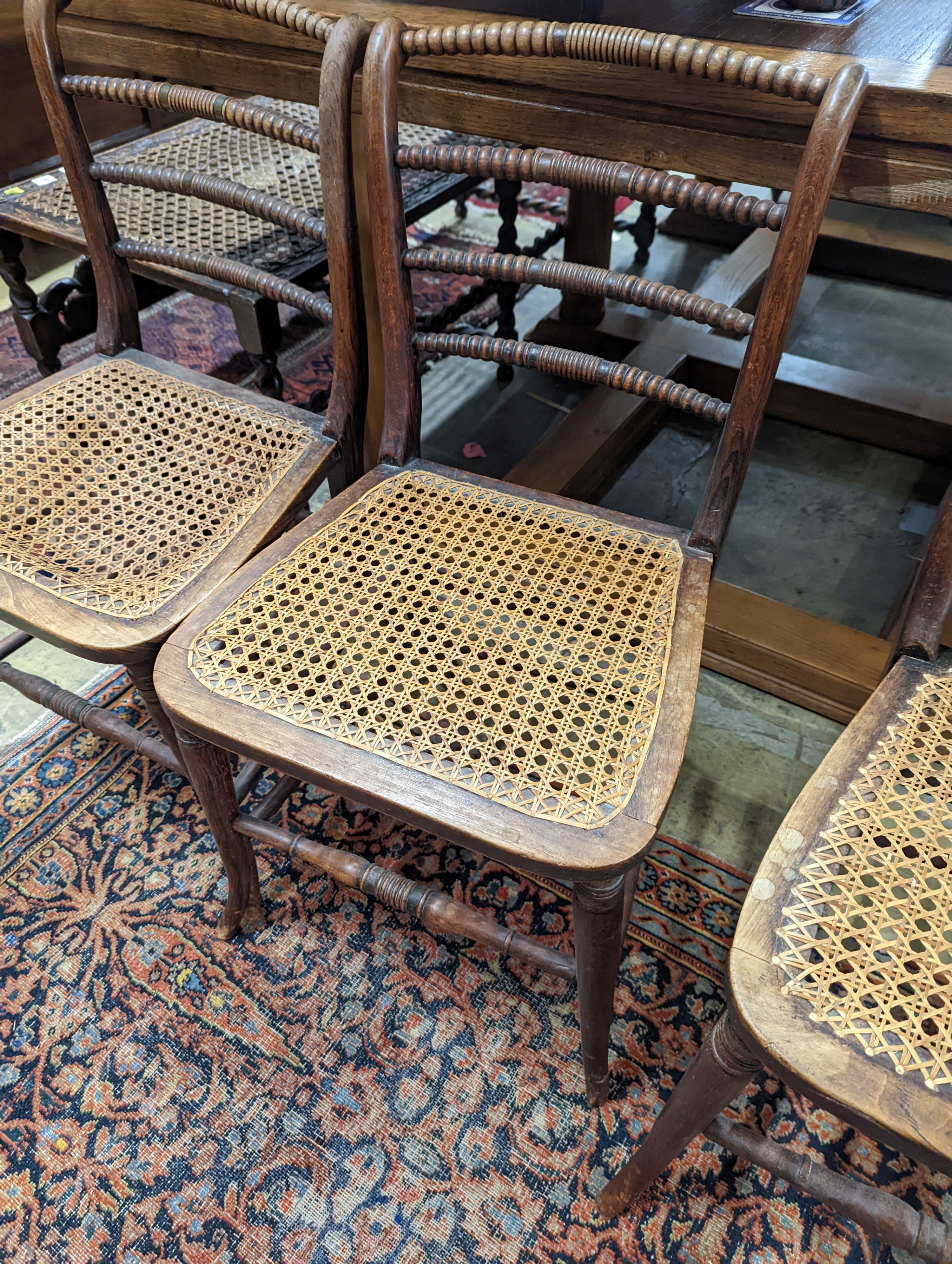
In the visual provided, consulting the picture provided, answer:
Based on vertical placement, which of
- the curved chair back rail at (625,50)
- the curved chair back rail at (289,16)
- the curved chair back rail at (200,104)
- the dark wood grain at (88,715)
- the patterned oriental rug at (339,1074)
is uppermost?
the curved chair back rail at (289,16)

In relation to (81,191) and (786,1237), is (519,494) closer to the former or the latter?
(81,191)

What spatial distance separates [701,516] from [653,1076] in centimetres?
68

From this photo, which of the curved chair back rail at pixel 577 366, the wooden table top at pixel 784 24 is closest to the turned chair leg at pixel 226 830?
the curved chair back rail at pixel 577 366

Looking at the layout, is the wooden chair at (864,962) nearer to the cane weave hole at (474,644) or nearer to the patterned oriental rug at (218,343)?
the cane weave hole at (474,644)

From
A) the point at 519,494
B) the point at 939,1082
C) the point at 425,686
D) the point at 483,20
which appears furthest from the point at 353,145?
the point at 939,1082

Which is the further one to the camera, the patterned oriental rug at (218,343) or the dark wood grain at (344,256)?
the patterned oriental rug at (218,343)

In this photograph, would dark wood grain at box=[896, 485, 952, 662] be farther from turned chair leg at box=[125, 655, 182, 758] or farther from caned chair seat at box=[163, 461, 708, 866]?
turned chair leg at box=[125, 655, 182, 758]

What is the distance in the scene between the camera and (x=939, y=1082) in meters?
0.51

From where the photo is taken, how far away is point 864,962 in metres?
0.56

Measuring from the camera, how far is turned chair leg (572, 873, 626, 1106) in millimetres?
668

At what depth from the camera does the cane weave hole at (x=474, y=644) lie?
679mm

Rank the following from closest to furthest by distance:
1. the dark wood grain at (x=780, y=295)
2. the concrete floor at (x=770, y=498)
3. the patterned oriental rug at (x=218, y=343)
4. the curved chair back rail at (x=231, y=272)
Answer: the dark wood grain at (x=780, y=295)
the curved chair back rail at (x=231, y=272)
the concrete floor at (x=770, y=498)
the patterned oriental rug at (x=218, y=343)

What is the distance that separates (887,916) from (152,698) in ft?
2.53

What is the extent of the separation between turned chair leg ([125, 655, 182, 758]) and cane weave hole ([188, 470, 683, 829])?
11cm
